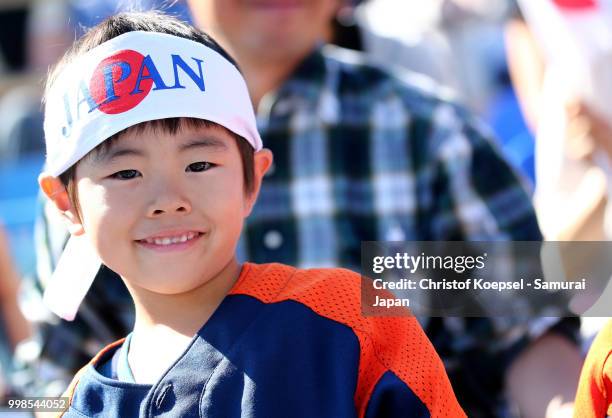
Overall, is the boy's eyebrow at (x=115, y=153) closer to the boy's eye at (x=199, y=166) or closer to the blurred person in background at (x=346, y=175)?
the boy's eye at (x=199, y=166)

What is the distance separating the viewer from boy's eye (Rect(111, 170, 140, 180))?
137cm

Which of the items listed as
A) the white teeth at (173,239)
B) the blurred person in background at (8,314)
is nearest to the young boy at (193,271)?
the white teeth at (173,239)

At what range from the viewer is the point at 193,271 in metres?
1.38

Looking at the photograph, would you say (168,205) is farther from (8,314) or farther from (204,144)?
(8,314)

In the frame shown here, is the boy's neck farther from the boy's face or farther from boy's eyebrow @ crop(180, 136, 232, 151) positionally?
boy's eyebrow @ crop(180, 136, 232, 151)

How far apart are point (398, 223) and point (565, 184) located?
320mm

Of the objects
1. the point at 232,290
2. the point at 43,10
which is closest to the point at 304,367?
the point at 232,290

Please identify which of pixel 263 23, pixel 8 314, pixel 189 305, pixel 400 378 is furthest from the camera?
pixel 8 314

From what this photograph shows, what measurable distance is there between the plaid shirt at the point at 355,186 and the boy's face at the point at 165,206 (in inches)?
23.3

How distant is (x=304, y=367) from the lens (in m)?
1.31

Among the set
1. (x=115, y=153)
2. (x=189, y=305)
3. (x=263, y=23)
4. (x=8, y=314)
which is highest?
(x=263, y=23)

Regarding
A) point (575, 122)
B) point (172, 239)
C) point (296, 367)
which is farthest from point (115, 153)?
point (575, 122)

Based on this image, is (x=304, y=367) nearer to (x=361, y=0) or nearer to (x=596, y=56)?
(x=596, y=56)

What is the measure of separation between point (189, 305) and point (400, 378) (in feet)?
1.01
